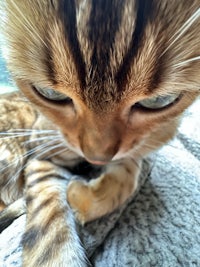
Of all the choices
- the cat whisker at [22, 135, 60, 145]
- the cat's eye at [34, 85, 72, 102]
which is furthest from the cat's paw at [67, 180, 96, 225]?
the cat's eye at [34, 85, 72, 102]

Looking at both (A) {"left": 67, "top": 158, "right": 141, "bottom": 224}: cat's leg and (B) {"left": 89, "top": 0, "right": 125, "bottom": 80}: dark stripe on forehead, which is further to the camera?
(A) {"left": 67, "top": 158, "right": 141, "bottom": 224}: cat's leg

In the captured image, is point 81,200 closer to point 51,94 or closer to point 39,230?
point 39,230

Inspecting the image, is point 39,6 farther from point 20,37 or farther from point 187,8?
point 187,8

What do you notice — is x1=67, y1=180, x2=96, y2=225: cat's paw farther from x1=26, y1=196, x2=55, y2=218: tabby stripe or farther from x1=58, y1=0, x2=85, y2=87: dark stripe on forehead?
x1=58, y1=0, x2=85, y2=87: dark stripe on forehead

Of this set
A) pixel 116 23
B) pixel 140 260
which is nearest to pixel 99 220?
pixel 140 260

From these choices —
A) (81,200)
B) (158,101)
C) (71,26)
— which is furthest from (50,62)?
(81,200)

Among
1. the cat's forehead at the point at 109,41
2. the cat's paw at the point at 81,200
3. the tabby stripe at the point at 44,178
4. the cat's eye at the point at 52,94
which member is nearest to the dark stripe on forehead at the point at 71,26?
the cat's forehead at the point at 109,41

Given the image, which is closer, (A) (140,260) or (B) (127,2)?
(B) (127,2)
